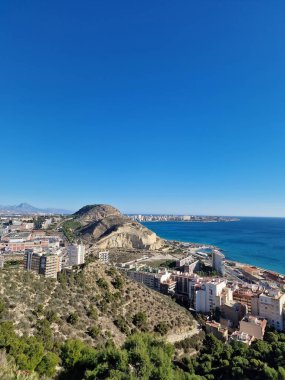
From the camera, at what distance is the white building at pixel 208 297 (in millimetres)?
28844

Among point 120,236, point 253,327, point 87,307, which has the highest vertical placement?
point 120,236

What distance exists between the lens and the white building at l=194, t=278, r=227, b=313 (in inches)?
1136

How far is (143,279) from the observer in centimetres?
3781

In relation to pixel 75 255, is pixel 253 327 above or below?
below

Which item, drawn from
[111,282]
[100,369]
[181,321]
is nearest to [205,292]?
[181,321]

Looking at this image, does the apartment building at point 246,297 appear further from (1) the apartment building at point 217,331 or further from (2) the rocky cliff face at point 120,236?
(2) the rocky cliff face at point 120,236

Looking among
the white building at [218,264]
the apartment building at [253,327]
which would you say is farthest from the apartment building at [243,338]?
the white building at [218,264]

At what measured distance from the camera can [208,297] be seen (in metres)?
29.2

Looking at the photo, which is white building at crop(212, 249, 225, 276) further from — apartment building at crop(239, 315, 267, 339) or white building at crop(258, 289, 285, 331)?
apartment building at crop(239, 315, 267, 339)

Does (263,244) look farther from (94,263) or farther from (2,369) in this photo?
(2,369)

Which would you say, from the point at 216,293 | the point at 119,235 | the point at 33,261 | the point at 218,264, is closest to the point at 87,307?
the point at 33,261

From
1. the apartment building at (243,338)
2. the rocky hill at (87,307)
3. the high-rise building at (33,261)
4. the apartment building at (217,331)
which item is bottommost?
the apartment building at (217,331)

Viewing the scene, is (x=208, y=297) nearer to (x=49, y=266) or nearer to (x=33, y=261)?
(x=49, y=266)

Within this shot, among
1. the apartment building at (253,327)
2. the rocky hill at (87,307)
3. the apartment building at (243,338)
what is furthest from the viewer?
the apartment building at (253,327)
